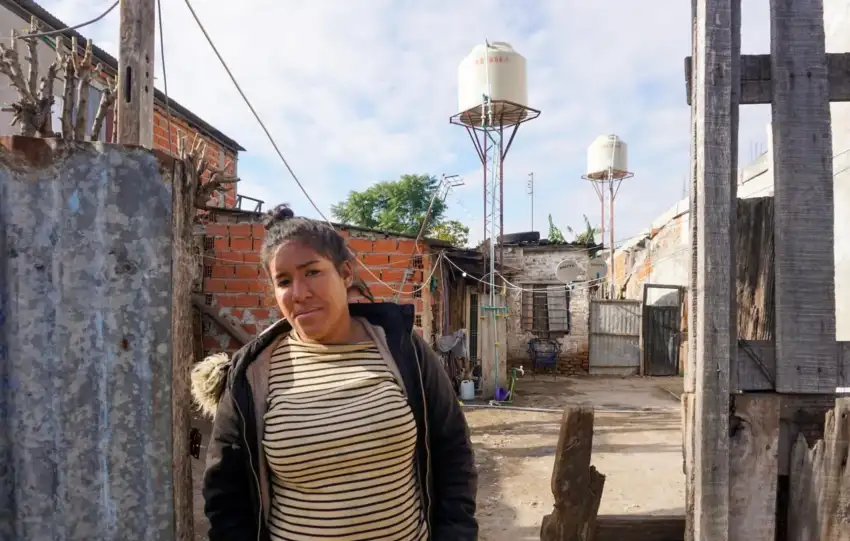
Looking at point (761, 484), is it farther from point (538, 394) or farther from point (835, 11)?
point (538, 394)

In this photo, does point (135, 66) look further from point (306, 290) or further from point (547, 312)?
point (547, 312)

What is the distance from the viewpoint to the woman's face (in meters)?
1.53

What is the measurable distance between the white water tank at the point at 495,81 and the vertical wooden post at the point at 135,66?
24.2 ft

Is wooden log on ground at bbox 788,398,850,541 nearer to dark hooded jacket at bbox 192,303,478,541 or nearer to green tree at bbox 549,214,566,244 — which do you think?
dark hooded jacket at bbox 192,303,478,541

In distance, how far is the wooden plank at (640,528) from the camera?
2.10m

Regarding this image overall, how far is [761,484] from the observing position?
1.73m

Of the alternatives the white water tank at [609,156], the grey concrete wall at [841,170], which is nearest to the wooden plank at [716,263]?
the grey concrete wall at [841,170]

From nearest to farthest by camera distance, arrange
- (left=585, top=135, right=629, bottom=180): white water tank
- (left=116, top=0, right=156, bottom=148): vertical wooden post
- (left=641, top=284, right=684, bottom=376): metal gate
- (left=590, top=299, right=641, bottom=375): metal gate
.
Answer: (left=116, top=0, right=156, bottom=148): vertical wooden post, (left=641, top=284, right=684, bottom=376): metal gate, (left=590, top=299, right=641, bottom=375): metal gate, (left=585, top=135, right=629, bottom=180): white water tank

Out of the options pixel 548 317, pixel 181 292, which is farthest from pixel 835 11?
pixel 548 317

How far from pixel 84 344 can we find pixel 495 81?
9.25 m

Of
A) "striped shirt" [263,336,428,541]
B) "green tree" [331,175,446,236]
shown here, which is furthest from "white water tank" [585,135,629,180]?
"striped shirt" [263,336,428,541]

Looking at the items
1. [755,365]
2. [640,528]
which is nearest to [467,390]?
[640,528]

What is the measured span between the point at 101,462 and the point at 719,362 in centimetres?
172

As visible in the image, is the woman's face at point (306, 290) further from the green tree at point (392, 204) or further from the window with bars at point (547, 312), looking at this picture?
the green tree at point (392, 204)
